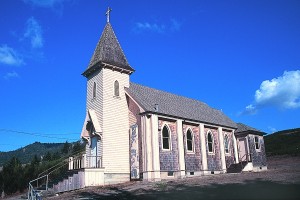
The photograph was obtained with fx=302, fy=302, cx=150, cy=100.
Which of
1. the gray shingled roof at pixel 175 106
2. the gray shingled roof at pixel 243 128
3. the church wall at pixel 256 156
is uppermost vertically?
the gray shingled roof at pixel 175 106

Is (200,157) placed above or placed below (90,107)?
below

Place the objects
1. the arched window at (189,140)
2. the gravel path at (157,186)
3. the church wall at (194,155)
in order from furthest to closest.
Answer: the arched window at (189,140) < the church wall at (194,155) < the gravel path at (157,186)

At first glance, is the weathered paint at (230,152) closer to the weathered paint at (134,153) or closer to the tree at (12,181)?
the weathered paint at (134,153)

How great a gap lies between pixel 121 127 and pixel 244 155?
50.1 feet

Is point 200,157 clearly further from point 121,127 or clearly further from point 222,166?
point 121,127

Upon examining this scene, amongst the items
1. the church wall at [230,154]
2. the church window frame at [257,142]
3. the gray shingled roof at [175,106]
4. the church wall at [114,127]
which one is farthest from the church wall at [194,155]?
the church window frame at [257,142]

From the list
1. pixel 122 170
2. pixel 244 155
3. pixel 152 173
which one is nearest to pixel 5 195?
pixel 122 170

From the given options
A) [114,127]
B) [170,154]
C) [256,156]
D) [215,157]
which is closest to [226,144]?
[215,157]

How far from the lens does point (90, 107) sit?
25.6 meters

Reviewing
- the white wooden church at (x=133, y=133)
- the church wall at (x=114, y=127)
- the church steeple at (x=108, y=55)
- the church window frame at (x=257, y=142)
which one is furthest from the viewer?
the church window frame at (x=257, y=142)

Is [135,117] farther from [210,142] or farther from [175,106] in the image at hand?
Answer: [210,142]

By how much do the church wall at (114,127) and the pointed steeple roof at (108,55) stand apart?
2.10ft

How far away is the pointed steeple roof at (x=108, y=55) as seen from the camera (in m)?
25.1

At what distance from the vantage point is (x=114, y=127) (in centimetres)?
2381
